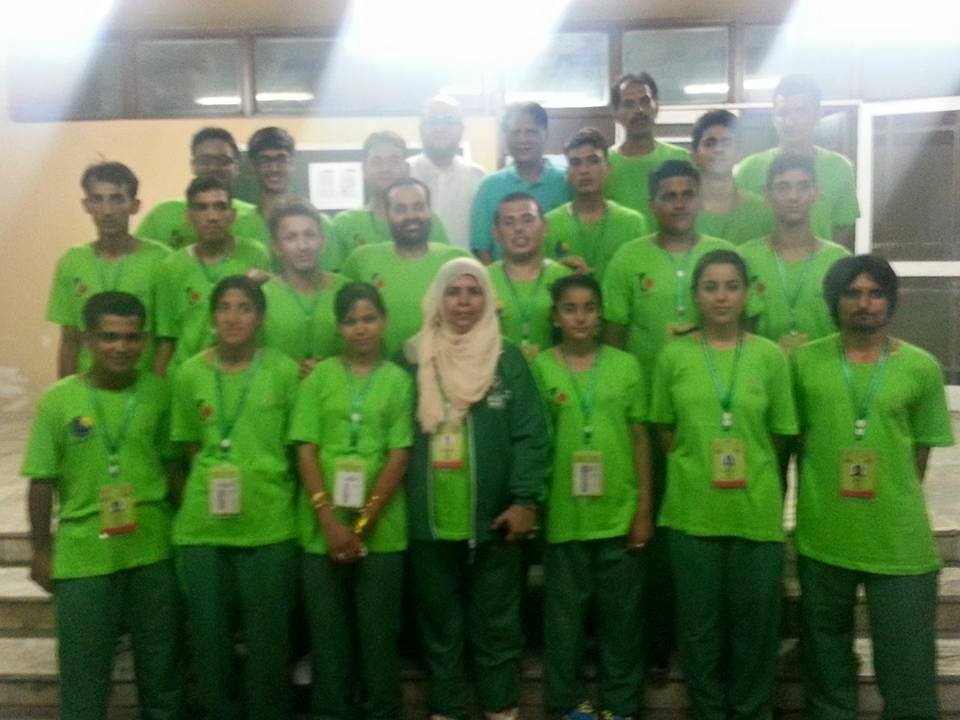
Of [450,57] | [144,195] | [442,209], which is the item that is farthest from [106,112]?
[442,209]

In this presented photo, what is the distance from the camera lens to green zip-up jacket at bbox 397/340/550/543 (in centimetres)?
324

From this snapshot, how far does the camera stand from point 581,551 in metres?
3.31

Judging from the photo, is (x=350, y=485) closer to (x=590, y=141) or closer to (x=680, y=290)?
(x=680, y=290)

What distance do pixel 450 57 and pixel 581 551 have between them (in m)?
4.87

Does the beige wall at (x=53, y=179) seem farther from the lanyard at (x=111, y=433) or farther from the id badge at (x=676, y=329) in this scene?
the lanyard at (x=111, y=433)

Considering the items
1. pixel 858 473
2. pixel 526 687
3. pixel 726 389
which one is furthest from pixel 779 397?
pixel 526 687

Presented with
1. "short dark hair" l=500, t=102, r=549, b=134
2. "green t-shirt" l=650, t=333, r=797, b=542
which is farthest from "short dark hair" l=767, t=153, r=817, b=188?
"short dark hair" l=500, t=102, r=549, b=134

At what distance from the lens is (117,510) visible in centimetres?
308

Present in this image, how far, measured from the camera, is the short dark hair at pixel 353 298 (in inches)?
126

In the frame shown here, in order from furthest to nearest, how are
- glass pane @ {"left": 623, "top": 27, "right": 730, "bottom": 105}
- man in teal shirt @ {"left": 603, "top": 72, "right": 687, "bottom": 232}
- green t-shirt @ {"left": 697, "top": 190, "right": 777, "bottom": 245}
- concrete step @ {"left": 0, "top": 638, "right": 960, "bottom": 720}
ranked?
glass pane @ {"left": 623, "top": 27, "right": 730, "bottom": 105} → man in teal shirt @ {"left": 603, "top": 72, "right": 687, "bottom": 232} → green t-shirt @ {"left": 697, "top": 190, "right": 777, "bottom": 245} → concrete step @ {"left": 0, "top": 638, "right": 960, "bottom": 720}

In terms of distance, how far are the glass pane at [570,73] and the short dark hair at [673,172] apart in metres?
4.02

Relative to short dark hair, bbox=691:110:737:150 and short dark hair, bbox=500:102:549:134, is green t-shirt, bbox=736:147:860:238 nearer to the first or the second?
short dark hair, bbox=691:110:737:150

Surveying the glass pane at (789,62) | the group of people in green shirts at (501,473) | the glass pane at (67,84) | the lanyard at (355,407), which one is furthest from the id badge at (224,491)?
the glass pane at (789,62)

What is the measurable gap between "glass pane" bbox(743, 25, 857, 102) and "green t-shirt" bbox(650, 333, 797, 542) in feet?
15.7
